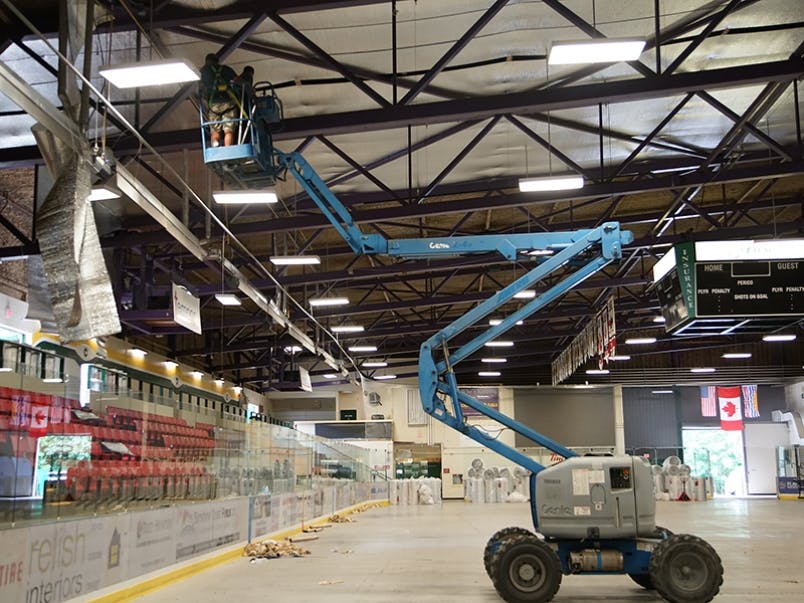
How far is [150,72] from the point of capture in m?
9.27

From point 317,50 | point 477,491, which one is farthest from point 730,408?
point 317,50

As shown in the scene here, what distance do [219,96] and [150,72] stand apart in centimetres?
123

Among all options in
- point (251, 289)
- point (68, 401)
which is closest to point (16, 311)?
point (251, 289)

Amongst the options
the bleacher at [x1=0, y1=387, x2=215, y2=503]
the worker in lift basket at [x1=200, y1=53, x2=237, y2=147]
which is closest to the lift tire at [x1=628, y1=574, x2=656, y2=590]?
the bleacher at [x1=0, y1=387, x2=215, y2=503]

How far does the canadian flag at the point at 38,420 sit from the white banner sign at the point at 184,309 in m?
8.71

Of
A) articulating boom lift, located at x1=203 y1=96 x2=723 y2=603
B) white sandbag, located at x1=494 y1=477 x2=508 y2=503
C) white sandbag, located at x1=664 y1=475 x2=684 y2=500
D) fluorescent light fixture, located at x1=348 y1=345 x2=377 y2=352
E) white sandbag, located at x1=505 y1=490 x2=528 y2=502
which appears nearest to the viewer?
articulating boom lift, located at x1=203 y1=96 x2=723 y2=603

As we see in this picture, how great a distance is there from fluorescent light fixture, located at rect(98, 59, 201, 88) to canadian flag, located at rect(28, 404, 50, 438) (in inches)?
147

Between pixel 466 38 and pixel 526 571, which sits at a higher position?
Result: pixel 466 38

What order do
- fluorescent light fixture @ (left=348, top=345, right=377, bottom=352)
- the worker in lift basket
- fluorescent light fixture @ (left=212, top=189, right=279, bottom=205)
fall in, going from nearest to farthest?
the worker in lift basket, fluorescent light fixture @ (left=212, top=189, right=279, bottom=205), fluorescent light fixture @ (left=348, top=345, right=377, bottom=352)

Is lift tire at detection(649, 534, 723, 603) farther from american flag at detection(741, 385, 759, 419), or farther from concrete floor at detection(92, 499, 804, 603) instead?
american flag at detection(741, 385, 759, 419)

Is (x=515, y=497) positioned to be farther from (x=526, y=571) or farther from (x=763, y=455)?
(x=526, y=571)

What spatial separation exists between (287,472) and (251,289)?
4306 millimetres

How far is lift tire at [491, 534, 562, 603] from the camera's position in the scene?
28.4 feet

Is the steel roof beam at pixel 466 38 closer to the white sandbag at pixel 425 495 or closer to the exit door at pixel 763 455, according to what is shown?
the white sandbag at pixel 425 495
